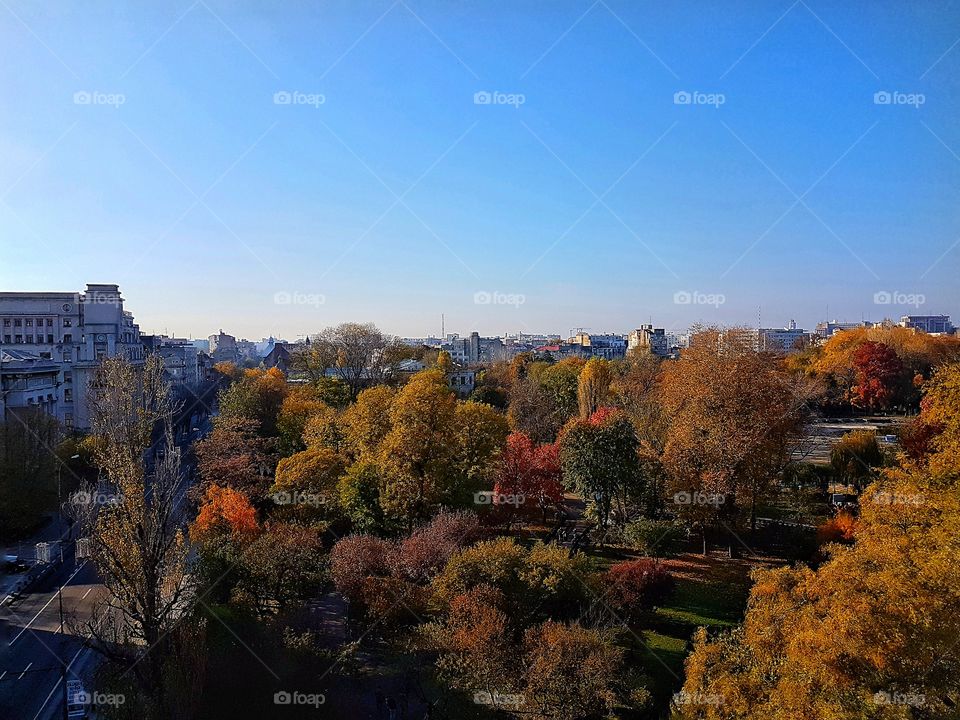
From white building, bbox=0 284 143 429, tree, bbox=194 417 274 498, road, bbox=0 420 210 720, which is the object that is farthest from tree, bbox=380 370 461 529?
white building, bbox=0 284 143 429

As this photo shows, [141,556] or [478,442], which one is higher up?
[478,442]

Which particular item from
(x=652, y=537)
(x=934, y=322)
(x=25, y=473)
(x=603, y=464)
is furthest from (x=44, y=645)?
(x=934, y=322)

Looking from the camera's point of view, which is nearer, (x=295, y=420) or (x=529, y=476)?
(x=529, y=476)

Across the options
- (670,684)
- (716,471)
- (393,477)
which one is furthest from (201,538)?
(716,471)

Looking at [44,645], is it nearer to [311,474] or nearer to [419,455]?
[311,474]

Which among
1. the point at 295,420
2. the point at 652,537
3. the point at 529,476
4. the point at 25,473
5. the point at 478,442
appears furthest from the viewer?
the point at 295,420

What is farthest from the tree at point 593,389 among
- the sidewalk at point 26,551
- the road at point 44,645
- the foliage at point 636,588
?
the sidewalk at point 26,551

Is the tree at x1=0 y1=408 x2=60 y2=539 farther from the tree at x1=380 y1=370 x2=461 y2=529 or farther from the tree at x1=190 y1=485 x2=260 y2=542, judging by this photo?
the tree at x1=380 y1=370 x2=461 y2=529

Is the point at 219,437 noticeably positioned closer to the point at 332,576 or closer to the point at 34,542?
the point at 34,542
